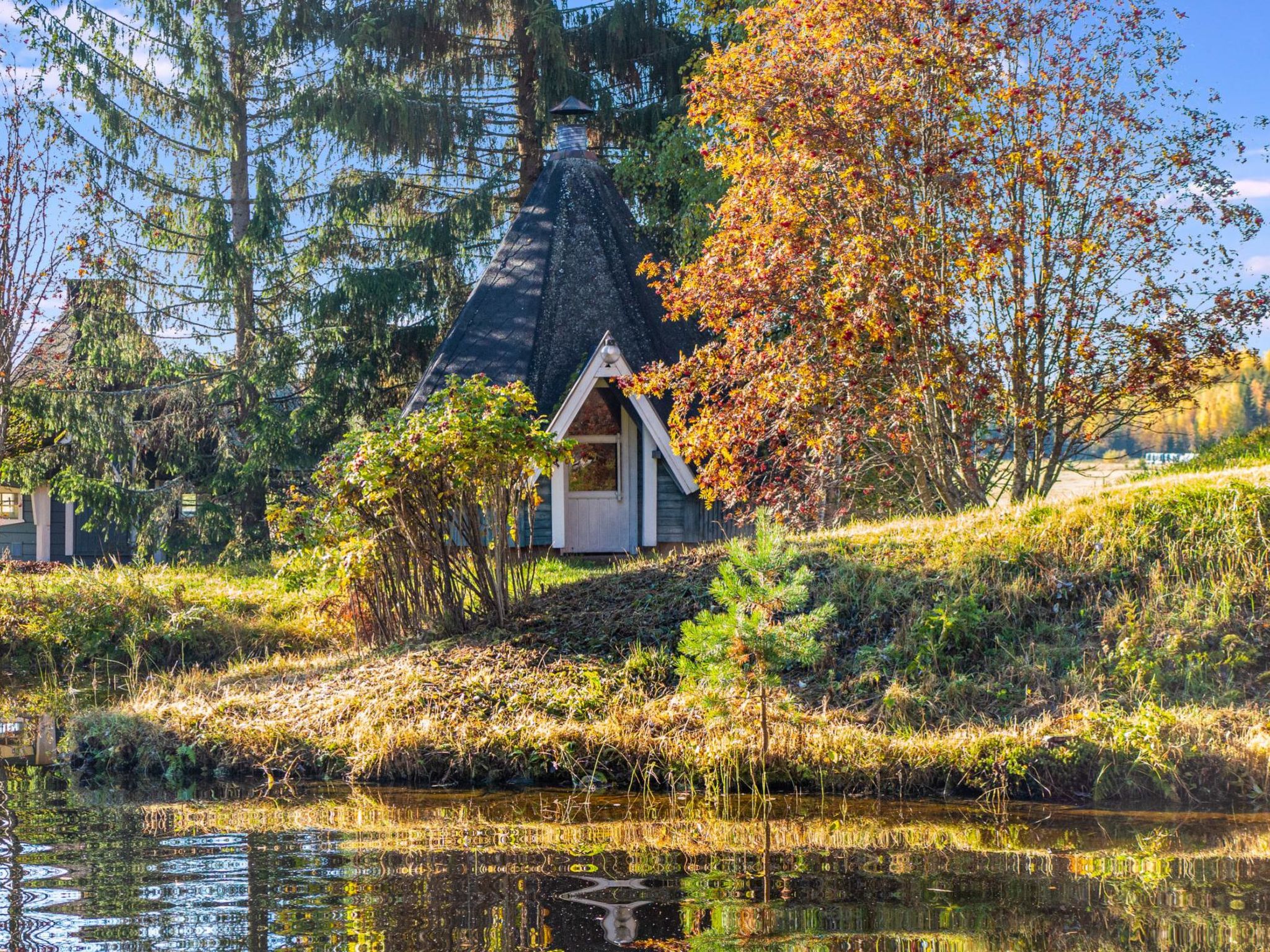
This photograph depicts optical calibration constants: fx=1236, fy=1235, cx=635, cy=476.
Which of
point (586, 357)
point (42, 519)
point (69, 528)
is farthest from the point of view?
point (69, 528)

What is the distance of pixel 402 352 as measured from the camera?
930 inches

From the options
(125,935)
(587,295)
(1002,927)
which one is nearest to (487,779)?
(125,935)

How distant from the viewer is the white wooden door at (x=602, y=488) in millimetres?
18484

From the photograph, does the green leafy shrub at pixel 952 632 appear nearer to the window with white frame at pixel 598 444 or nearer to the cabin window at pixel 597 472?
the window with white frame at pixel 598 444

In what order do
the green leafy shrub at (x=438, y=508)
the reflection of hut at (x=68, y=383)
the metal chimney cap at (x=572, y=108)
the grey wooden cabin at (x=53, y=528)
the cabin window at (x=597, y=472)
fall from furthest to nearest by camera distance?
the grey wooden cabin at (x=53, y=528)
the reflection of hut at (x=68, y=383)
the metal chimney cap at (x=572, y=108)
the cabin window at (x=597, y=472)
the green leafy shrub at (x=438, y=508)

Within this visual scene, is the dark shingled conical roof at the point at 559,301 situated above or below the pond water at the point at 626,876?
above

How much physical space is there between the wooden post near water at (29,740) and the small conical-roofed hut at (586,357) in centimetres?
799

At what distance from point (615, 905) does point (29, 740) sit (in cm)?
668

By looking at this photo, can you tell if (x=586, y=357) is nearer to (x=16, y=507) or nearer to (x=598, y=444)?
(x=598, y=444)

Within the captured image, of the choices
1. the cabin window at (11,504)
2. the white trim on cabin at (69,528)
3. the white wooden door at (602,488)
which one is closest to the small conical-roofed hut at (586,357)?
the white wooden door at (602,488)

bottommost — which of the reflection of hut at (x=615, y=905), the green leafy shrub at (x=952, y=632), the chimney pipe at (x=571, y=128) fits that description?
the reflection of hut at (x=615, y=905)

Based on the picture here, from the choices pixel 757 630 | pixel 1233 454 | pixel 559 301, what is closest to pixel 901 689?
Result: pixel 757 630

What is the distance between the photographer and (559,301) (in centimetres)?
1906

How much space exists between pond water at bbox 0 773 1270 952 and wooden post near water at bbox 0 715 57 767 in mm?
1680
